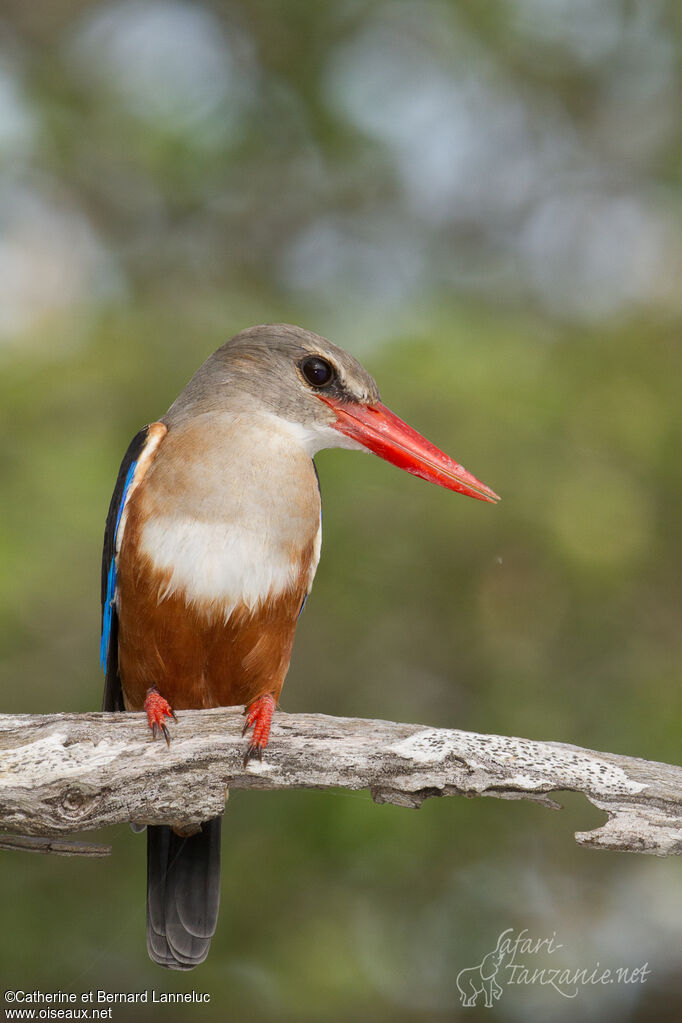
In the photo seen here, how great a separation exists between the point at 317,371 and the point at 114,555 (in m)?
0.96

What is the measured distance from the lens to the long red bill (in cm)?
375

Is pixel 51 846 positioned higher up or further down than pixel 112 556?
further down

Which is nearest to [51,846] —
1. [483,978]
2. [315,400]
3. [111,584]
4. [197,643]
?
[197,643]

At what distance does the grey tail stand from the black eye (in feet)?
Result: 5.47

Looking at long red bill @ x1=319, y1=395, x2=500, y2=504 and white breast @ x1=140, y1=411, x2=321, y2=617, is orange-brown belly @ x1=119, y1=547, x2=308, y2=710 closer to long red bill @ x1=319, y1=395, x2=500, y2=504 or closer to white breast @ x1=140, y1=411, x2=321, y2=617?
white breast @ x1=140, y1=411, x2=321, y2=617

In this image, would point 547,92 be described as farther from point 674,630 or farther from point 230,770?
point 230,770

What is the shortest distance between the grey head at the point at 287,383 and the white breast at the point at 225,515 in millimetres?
135

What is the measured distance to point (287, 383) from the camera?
3.74 metres

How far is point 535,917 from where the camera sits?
545 centimetres

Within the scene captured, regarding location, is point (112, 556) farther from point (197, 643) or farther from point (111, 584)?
point (197, 643)

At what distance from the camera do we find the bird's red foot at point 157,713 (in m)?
3.20

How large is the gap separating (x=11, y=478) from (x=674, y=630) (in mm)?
3356

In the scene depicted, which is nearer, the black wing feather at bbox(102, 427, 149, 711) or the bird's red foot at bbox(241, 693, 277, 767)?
the bird's red foot at bbox(241, 693, 277, 767)

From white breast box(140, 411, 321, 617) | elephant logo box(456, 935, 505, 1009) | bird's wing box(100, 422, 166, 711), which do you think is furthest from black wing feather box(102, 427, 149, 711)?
elephant logo box(456, 935, 505, 1009)
